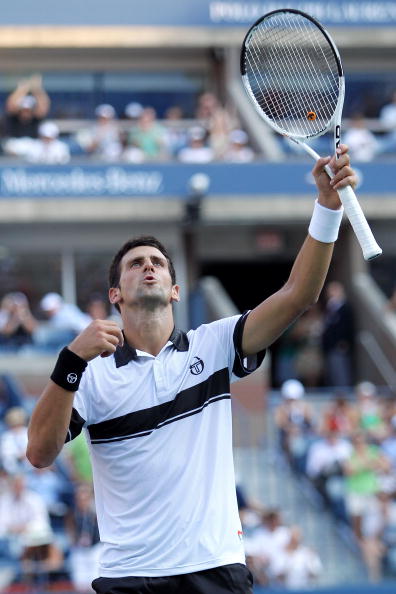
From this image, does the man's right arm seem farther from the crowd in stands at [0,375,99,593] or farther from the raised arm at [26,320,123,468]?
the crowd in stands at [0,375,99,593]

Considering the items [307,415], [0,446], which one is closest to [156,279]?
[0,446]

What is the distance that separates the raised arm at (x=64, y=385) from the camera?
174 inches

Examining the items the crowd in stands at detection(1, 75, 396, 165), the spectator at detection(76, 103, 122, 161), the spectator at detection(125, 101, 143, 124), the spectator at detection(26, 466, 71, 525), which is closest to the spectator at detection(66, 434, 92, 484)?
the spectator at detection(26, 466, 71, 525)

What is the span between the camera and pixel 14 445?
1356 cm

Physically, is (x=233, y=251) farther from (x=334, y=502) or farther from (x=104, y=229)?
(x=334, y=502)

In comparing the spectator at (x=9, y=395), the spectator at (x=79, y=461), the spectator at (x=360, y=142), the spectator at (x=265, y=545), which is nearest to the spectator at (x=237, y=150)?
the spectator at (x=360, y=142)

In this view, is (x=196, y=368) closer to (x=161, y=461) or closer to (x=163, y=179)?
(x=161, y=461)

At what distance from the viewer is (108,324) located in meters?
4.41

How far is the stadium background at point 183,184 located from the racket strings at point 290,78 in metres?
10.8

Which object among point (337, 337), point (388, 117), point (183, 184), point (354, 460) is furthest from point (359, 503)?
point (388, 117)

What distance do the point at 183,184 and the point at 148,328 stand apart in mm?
A: 14705

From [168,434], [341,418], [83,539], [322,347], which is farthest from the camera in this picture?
[322,347]

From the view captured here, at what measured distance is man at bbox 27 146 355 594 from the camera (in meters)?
4.64

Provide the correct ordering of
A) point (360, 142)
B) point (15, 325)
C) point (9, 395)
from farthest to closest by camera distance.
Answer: point (360, 142) → point (15, 325) → point (9, 395)
